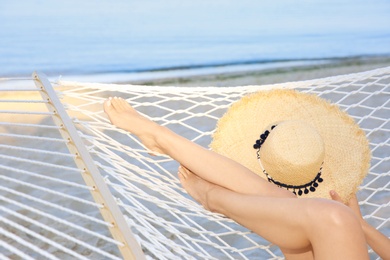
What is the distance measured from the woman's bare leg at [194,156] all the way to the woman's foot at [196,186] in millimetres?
34

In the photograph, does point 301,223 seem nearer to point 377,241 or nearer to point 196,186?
point 377,241

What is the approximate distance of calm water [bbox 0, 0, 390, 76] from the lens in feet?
19.6

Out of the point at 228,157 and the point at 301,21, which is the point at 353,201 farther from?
the point at 301,21

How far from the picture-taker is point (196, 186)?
168cm

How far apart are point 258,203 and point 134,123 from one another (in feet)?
1.52

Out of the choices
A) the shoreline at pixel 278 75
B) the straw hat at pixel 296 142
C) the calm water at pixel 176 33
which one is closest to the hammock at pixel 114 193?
the straw hat at pixel 296 142

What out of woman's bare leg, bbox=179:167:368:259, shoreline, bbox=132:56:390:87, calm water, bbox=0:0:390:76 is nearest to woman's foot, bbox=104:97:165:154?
woman's bare leg, bbox=179:167:368:259

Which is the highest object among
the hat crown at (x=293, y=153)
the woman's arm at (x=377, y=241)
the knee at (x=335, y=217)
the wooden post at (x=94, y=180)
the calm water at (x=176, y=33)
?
the calm water at (x=176, y=33)

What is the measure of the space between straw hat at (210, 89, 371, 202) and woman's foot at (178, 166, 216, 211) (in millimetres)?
118

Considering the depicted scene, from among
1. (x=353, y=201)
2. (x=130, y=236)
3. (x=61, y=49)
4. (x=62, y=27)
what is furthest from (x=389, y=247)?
(x=62, y=27)

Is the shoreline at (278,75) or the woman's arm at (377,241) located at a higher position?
the shoreline at (278,75)

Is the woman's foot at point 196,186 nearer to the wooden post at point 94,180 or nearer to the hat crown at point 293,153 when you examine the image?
the hat crown at point 293,153

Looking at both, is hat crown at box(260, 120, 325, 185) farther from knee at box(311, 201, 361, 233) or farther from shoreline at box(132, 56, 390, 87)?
shoreline at box(132, 56, 390, 87)

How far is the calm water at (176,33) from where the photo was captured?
596 centimetres
